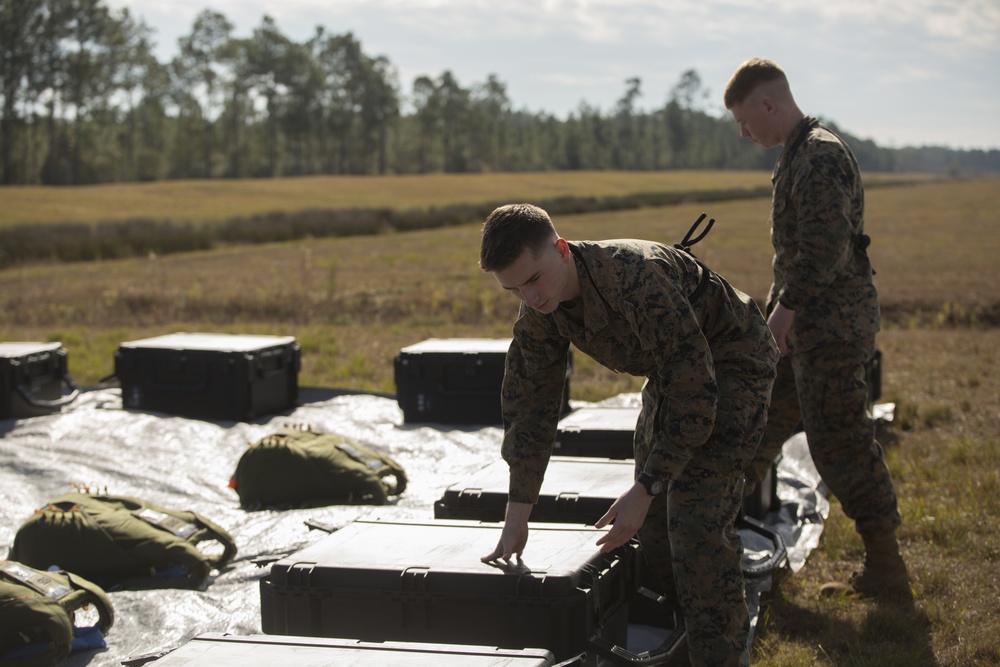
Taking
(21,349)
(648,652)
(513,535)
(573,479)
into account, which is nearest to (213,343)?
(21,349)

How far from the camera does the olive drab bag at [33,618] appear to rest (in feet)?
11.1

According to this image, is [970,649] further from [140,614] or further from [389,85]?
[389,85]

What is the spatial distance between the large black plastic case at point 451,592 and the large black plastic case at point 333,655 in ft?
1.47

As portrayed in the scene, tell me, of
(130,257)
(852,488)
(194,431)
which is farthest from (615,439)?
(130,257)

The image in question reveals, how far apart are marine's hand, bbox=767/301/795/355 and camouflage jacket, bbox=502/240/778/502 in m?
1.00

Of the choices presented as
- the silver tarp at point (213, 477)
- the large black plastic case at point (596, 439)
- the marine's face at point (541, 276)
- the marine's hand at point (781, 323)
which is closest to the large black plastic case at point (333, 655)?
the marine's face at point (541, 276)

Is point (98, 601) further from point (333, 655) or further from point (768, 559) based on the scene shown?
point (768, 559)

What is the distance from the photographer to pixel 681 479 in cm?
296

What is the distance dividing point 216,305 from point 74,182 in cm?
6434

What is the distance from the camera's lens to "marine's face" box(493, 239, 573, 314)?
2551mm

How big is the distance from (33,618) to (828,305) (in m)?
3.20

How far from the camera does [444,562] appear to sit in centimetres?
308

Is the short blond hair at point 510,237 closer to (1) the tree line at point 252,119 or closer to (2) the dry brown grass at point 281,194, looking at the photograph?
(2) the dry brown grass at point 281,194

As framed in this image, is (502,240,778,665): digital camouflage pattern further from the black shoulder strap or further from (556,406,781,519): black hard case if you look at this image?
(556,406,781,519): black hard case
